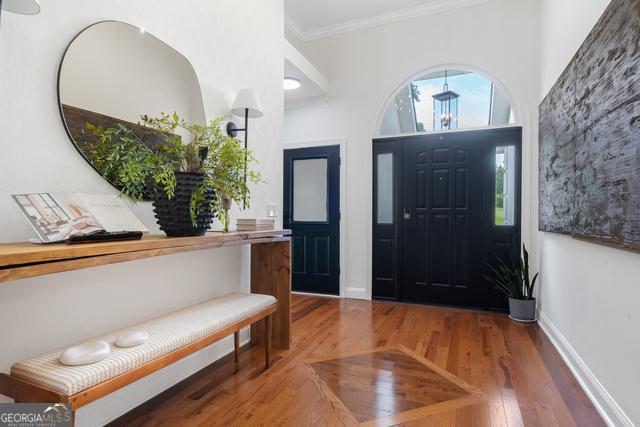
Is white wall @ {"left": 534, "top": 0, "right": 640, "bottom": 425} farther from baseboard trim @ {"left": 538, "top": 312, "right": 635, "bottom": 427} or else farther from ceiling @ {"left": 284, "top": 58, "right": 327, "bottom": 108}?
ceiling @ {"left": 284, "top": 58, "right": 327, "bottom": 108}

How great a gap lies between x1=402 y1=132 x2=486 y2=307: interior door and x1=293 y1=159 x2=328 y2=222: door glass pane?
3.30ft

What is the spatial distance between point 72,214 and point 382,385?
1.79 meters

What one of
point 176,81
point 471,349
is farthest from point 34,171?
point 471,349

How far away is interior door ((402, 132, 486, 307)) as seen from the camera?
12.3 feet

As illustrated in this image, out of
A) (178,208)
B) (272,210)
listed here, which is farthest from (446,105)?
(178,208)

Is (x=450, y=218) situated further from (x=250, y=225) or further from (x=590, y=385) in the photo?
(x=250, y=225)

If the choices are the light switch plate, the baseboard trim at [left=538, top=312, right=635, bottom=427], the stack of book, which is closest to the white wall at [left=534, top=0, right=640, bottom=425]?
the baseboard trim at [left=538, top=312, right=635, bottom=427]

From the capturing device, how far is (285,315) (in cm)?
259

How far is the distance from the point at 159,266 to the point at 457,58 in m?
3.60

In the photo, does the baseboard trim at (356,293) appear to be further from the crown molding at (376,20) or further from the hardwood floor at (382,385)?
the crown molding at (376,20)

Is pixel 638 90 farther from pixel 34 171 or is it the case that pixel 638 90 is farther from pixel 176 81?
pixel 34 171

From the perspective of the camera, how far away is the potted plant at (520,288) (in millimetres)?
3309

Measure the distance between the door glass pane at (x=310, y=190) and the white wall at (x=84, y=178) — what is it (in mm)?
1948

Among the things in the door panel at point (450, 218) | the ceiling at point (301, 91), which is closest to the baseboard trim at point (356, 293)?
the door panel at point (450, 218)
